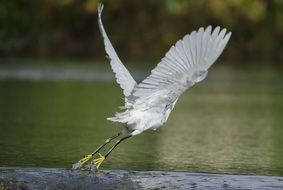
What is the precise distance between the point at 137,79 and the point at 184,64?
1968cm

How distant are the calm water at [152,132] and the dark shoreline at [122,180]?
2.12 feet

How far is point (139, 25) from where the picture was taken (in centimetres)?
5203

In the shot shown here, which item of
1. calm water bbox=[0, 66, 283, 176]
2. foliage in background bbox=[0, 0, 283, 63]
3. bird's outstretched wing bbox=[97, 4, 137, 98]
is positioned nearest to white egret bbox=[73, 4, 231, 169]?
bird's outstretched wing bbox=[97, 4, 137, 98]

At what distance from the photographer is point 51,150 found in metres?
13.1

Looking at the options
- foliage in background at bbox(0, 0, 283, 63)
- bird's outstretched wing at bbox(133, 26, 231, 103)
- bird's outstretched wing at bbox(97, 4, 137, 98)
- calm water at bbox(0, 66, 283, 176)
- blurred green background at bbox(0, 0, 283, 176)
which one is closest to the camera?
bird's outstretched wing at bbox(133, 26, 231, 103)

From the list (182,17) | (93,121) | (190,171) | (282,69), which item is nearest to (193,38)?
(190,171)

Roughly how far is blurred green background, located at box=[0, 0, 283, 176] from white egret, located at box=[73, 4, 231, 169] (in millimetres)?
1235

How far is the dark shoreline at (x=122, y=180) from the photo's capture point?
9.85 metres

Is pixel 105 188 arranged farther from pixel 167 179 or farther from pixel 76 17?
pixel 76 17

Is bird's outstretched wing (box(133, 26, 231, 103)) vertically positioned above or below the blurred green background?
below

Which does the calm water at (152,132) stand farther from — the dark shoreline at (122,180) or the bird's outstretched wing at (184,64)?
the bird's outstretched wing at (184,64)

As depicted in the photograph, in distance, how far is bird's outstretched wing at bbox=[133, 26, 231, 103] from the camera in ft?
30.2

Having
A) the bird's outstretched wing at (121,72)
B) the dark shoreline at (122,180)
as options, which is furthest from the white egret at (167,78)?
the dark shoreline at (122,180)

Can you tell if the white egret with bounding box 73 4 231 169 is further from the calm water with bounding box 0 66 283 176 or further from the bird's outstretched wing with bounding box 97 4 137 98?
the calm water with bounding box 0 66 283 176
